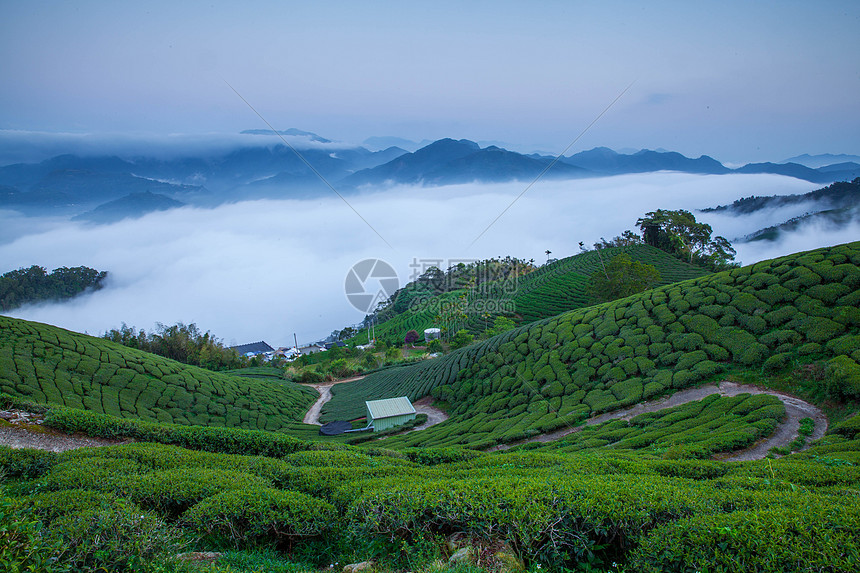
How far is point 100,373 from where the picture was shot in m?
22.4

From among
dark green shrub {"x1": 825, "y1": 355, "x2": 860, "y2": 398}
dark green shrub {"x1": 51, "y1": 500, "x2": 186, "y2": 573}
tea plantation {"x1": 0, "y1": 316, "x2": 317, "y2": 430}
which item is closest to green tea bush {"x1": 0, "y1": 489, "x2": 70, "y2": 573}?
dark green shrub {"x1": 51, "y1": 500, "x2": 186, "y2": 573}

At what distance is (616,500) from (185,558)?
219 inches

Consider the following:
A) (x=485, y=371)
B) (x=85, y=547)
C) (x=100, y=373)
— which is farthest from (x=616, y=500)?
(x=100, y=373)

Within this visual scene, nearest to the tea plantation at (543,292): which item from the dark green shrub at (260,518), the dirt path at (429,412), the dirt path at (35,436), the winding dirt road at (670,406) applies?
the dirt path at (429,412)

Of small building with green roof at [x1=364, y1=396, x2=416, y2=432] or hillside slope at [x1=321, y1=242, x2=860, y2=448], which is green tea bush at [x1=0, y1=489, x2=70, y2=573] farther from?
small building with green roof at [x1=364, y1=396, x2=416, y2=432]

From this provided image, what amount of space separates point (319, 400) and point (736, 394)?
31.7m

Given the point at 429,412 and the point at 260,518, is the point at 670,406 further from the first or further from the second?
the point at 429,412

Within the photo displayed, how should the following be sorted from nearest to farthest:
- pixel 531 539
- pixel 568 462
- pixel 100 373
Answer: pixel 531 539, pixel 568 462, pixel 100 373

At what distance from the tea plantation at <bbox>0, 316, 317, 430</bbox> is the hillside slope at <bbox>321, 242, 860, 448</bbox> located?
11697mm

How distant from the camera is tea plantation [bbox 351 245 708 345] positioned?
168 feet

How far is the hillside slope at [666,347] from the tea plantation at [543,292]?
24033 mm

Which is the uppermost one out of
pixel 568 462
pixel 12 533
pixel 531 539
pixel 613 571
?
pixel 12 533

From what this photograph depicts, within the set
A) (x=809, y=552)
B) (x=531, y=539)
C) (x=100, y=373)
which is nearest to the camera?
(x=809, y=552)

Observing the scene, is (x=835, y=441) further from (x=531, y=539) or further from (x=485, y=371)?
(x=485, y=371)
